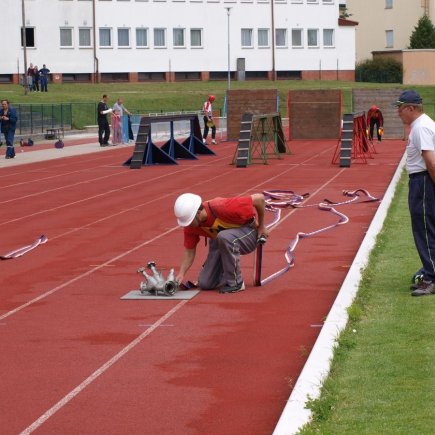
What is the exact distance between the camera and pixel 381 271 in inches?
520

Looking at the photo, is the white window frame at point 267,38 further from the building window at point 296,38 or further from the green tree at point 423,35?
the green tree at point 423,35

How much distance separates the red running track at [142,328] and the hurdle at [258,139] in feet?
36.6

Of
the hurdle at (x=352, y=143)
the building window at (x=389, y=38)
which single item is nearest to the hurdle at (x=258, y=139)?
the hurdle at (x=352, y=143)

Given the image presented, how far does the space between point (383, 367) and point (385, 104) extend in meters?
40.5

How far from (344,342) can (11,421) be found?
2.89 metres

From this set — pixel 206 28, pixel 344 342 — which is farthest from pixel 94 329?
pixel 206 28

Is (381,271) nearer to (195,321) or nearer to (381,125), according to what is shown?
(195,321)

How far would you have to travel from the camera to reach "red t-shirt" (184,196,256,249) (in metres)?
12.1

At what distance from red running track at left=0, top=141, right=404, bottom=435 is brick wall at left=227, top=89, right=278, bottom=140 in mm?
24526

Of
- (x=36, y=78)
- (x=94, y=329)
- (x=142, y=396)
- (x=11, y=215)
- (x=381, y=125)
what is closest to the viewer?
(x=142, y=396)

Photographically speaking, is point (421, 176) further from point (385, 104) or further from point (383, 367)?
point (385, 104)

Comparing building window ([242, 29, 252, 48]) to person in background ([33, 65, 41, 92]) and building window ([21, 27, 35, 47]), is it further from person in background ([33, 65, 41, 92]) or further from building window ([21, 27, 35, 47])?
person in background ([33, 65, 41, 92])

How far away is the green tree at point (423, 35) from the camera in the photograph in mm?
101938

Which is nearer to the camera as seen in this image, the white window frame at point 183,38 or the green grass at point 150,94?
the green grass at point 150,94
